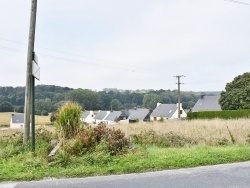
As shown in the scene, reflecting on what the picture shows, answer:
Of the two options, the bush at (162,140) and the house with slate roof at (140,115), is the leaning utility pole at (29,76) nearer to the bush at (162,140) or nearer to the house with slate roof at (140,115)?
the bush at (162,140)

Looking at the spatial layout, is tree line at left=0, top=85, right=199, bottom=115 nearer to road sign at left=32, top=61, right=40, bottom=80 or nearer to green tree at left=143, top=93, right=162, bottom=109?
green tree at left=143, top=93, right=162, bottom=109

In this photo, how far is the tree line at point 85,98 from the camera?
4809 centimetres

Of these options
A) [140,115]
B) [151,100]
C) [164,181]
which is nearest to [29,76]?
[164,181]

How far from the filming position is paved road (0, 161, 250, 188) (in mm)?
4691

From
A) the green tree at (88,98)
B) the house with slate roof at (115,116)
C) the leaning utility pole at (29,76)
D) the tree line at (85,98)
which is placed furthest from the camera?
the house with slate roof at (115,116)

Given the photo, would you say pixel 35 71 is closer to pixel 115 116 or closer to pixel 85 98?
pixel 85 98

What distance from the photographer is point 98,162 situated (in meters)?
5.95

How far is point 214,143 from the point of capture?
9.11 m

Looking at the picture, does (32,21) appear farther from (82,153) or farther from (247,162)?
(247,162)

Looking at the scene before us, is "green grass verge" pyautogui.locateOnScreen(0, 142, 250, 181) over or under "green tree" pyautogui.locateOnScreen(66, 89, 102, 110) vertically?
under

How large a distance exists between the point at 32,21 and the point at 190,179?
6.41 metres

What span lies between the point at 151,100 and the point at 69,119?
319ft

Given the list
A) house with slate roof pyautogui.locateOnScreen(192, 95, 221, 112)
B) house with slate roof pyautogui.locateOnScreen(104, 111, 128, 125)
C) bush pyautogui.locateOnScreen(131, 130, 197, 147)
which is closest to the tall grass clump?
bush pyautogui.locateOnScreen(131, 130, 197, 147)

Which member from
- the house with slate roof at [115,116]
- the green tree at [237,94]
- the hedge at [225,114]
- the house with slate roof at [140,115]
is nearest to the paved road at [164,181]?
the hedge at [225,114]
